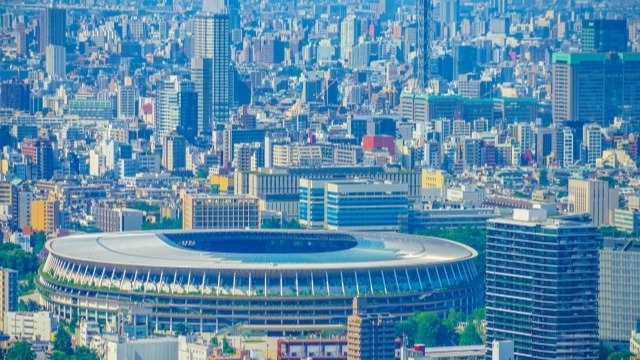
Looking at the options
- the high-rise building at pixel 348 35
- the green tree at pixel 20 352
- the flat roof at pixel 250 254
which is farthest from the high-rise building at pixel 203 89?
the green tree at pixel 20 352

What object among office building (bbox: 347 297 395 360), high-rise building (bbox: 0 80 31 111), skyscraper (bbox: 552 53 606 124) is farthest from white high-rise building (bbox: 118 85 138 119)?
office building (bbox: 347 297 395 360)

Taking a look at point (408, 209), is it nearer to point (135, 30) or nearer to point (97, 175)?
point (97, 175)

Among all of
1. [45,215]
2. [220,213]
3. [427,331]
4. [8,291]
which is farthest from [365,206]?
[427,331]

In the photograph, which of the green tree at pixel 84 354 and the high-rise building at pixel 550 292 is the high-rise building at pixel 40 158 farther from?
the high-rise building at pixel 550 292

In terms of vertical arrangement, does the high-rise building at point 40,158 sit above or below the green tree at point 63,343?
above

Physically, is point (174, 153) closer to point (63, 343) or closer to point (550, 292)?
point (63, 343)

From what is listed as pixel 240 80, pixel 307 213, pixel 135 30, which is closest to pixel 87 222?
pixel 307 213
